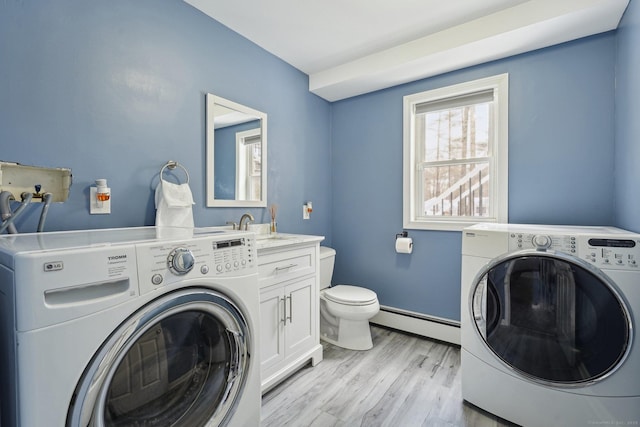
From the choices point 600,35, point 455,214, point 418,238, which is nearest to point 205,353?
point 418,238

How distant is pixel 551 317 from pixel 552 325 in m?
0.04

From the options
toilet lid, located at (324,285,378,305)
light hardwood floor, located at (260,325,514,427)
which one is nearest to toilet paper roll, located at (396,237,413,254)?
toilet lid, located at (324,285,378,305)

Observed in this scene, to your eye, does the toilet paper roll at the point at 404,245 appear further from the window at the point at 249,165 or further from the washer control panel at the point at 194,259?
the washer control panel at the point at 194,259

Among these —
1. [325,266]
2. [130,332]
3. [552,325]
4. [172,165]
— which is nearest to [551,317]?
[552,325]

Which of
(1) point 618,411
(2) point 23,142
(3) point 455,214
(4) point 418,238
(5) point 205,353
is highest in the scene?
(2) point 23,142

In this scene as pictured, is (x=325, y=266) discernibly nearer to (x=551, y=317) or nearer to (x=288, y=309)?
(x=288, y=309)

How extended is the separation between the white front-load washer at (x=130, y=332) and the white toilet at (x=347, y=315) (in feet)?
3.49

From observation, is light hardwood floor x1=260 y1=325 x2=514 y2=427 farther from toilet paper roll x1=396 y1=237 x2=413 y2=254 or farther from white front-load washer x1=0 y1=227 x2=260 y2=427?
toilet paper roll x1=396 y1=237 x2=413 y2=254

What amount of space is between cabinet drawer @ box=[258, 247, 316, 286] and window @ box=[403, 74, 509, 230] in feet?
3.39

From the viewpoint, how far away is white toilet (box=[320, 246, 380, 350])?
7.08 feet

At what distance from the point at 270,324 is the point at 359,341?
889 millimetres

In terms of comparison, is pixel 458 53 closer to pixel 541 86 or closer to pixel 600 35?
pixel 541 86

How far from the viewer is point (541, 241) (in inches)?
52.2

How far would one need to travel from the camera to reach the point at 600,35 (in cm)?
181
